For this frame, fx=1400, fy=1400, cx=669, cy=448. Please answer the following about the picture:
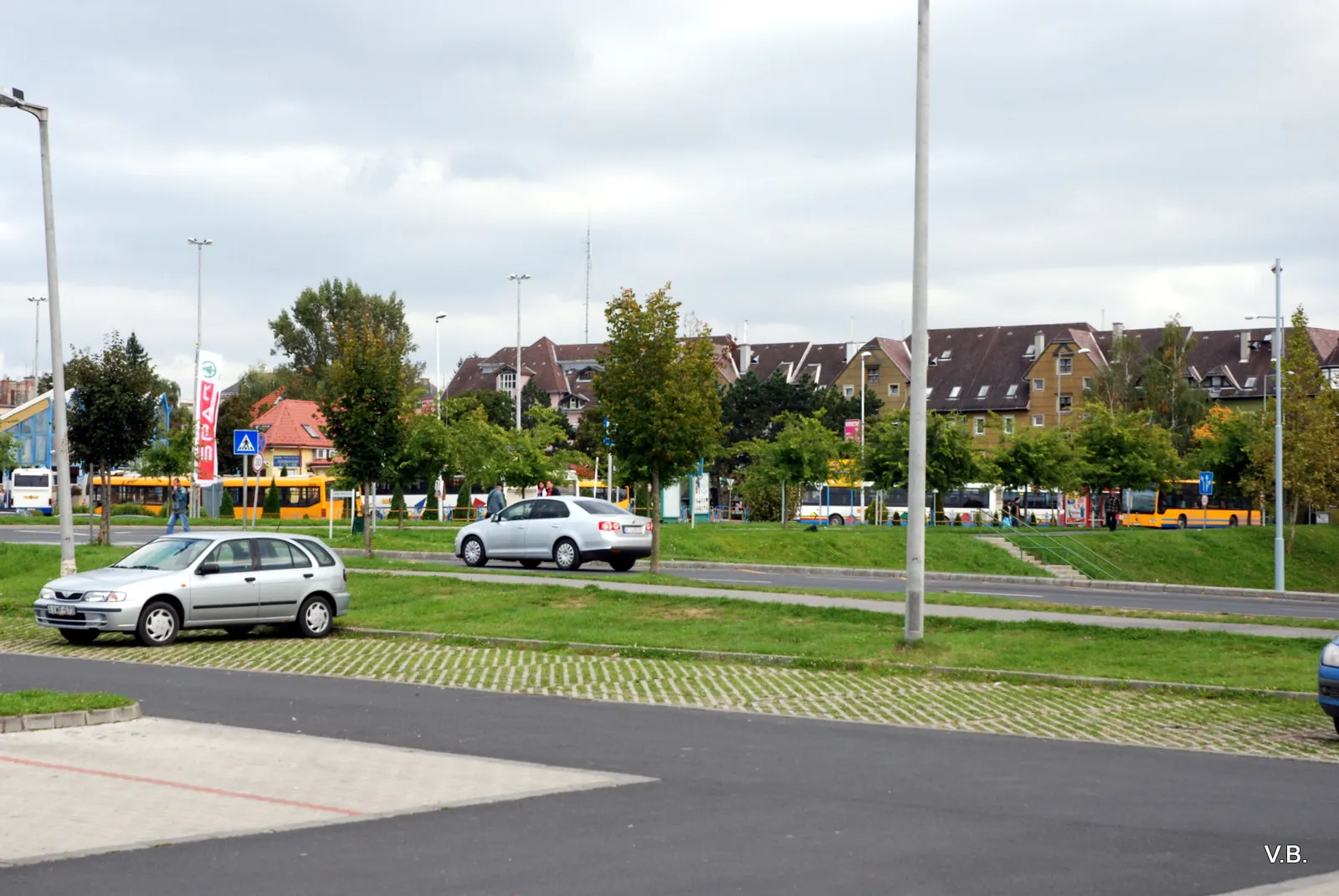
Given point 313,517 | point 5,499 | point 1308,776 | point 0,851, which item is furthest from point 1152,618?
point 5,499

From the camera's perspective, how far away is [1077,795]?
898cm

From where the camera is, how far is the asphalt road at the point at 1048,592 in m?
27.8

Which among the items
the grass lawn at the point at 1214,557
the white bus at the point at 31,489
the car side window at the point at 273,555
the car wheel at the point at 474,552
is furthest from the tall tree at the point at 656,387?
the white bus at the point at 31,489

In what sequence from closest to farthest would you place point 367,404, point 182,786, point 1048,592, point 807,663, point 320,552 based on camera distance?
1. point 182,786
2. point 807,663
3. point 320,552
4. point 1048,592
5. point 367,404

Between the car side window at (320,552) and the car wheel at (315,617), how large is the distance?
539 millimetres

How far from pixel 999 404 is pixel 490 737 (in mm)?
100630

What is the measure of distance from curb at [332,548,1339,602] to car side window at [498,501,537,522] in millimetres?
5326

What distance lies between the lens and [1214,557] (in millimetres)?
52719

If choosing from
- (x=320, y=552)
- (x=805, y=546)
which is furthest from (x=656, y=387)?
(x=805, y=546)

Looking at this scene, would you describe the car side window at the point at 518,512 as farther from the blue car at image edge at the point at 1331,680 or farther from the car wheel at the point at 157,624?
the blue car at image edge at the point at 1331,680

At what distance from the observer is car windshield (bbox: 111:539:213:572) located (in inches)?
745

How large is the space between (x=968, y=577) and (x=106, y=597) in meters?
23.0

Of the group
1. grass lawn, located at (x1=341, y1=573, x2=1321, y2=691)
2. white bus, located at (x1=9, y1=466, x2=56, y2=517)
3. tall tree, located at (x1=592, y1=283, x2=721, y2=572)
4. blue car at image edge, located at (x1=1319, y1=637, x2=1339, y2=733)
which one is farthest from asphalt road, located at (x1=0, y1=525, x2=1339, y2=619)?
white bus, located at (x1=9, y1=466, x2=56, y2=517)

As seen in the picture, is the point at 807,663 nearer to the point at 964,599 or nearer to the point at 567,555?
the point at 964,599
